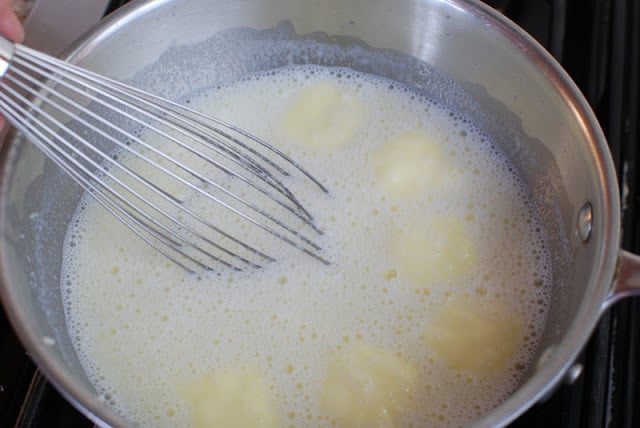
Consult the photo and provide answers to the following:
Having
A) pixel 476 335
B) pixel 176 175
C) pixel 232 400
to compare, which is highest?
pixel 176 175

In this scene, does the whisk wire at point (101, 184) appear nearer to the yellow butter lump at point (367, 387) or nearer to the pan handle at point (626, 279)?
the yellow butter lump at point (367, 387)

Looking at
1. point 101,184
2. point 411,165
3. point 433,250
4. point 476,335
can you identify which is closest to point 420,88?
point 411,165

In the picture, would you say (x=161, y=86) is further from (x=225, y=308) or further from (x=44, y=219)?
(x=225, y=308)

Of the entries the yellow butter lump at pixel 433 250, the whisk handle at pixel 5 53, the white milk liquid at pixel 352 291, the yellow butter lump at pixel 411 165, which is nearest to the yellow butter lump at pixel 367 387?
the white milk liquid at pixel 352 291

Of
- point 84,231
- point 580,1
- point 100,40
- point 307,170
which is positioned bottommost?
point 84,231

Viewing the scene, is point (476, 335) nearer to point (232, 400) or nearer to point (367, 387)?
point (367, 387)

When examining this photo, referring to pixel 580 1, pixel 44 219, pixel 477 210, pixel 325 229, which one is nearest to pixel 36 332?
pixel 44 219

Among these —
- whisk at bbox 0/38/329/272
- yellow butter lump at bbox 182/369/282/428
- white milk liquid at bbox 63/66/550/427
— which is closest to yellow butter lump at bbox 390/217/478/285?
white milk liquid at bbox 63/66/550/427

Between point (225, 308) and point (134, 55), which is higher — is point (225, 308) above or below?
below
